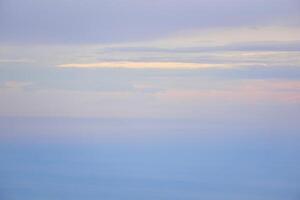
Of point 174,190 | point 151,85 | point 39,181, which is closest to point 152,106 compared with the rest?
point 151,85

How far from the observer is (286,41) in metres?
5.43

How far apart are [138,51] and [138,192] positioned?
1.12 m

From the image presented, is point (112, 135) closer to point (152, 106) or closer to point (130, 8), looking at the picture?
point (152, 106)

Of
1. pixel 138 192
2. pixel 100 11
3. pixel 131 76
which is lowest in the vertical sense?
pixel 138 192

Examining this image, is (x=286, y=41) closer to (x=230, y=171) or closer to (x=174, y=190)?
(x=230, y=171)

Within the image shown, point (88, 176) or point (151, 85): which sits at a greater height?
point (151, 85)

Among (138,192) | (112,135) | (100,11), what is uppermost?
(100,11)

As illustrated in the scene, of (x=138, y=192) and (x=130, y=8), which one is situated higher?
(x=130, y=8)

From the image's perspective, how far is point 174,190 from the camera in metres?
5.43

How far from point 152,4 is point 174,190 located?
1.48 m

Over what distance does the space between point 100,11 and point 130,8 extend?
238mm

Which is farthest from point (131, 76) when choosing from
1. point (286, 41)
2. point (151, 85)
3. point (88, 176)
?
A: point (286, 41)

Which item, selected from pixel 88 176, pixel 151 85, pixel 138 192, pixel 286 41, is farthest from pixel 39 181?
pixel 286 41

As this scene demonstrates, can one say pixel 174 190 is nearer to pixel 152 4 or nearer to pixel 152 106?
pixel 152 106
